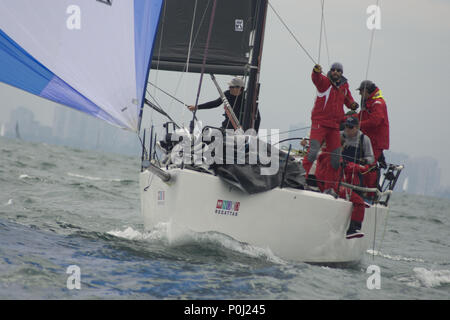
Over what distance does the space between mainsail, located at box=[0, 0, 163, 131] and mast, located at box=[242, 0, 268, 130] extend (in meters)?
1.77

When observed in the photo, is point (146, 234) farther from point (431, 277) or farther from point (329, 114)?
point (431, 277)

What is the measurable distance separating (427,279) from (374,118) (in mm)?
1902

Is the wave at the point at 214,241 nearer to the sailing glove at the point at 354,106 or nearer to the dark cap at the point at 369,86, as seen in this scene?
the sailing glove at the point at 354,106

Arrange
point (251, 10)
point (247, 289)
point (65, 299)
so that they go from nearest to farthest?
point (65, 299) → point (247, 289) → point (251, 10)

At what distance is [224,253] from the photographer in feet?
18.2

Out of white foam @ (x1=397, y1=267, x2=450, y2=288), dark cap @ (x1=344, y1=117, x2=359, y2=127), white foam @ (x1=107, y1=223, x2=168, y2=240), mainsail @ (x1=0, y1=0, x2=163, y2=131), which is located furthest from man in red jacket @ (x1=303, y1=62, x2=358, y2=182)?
mainsail @ (x1=0, y1=0, x2=163, y2=131)

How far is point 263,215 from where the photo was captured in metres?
5.64

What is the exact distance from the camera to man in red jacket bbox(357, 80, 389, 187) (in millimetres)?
6906

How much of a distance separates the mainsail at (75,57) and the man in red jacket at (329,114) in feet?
6.32

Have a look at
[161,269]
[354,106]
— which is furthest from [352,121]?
[161,269]

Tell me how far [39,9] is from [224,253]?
2805mm

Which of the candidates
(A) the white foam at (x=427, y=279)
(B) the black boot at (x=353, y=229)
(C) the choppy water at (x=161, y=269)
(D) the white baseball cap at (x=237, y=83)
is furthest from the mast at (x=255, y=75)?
(A) the white foam at (x=427, y=279)

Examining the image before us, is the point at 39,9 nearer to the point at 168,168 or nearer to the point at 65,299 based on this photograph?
the point at 168,168
